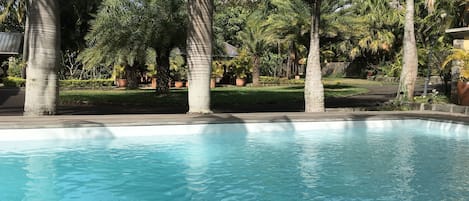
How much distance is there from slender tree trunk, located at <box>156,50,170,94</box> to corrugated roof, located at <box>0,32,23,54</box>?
1377cm

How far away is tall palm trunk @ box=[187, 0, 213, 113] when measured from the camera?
13.5 meters

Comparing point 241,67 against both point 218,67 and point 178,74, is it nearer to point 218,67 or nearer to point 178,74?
point 218,67

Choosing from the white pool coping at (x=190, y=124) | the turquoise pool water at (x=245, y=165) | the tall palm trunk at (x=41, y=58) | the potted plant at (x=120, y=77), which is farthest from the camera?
the potted plant at (x=120, y=77)

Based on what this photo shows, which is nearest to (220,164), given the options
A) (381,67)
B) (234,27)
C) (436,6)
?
(436,6)

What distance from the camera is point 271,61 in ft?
155

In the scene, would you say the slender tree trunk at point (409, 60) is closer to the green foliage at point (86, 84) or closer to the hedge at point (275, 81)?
the hedge at point (275, 81)

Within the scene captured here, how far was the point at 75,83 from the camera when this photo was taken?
3459cm

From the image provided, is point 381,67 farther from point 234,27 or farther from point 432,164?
point 432,164

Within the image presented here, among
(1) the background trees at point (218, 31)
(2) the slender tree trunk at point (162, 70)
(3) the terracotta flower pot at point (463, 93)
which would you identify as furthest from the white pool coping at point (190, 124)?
(2) the slender tree trunk at point (162, 70)

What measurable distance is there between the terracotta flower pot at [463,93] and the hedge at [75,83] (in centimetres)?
2493

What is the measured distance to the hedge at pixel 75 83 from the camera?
108 ft

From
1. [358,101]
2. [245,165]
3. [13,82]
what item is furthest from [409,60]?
[13,82]

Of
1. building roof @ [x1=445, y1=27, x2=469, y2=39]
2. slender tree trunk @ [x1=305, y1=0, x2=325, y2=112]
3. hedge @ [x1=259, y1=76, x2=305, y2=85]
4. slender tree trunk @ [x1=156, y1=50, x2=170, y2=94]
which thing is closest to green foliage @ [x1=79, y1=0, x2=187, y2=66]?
slender tree trunk @ [x1=156, y1=50, x2=170, y2=94]

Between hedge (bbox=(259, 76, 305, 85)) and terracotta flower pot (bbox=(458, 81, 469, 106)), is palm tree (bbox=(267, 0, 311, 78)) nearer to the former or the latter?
hedge (bbox=(259, 76, 305, 85))
